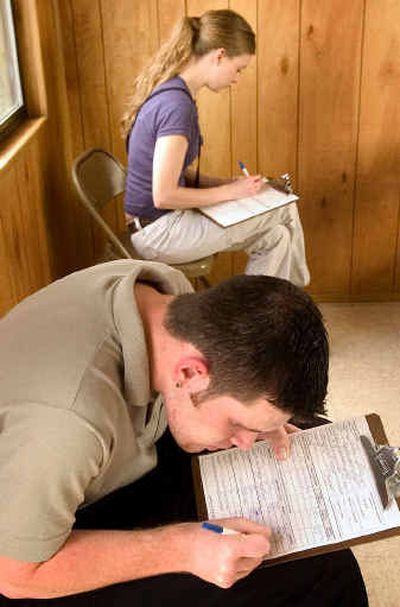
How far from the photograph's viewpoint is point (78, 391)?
94 cm

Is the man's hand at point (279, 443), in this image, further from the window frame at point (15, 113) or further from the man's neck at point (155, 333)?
the window frame at point (15, 113)

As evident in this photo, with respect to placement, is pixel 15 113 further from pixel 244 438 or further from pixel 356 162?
pixel 244 438

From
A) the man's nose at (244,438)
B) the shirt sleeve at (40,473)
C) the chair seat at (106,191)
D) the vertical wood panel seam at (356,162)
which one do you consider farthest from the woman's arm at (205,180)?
the shirt sleeve at (40,473)

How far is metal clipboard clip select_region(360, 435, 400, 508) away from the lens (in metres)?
1.14

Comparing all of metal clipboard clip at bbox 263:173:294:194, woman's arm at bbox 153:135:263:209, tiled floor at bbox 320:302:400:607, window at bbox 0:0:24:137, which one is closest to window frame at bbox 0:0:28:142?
window at bbox 0:0:24:137

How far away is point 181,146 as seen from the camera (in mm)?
2047

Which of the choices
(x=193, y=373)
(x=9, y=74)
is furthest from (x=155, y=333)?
(x=9, y=74)

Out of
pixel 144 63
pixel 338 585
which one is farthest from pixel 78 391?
pixel 144 63

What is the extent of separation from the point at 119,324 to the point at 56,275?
1.45 m

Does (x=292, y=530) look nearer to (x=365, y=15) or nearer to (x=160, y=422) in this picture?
(x=160, y=422)

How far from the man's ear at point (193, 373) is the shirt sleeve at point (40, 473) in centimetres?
14

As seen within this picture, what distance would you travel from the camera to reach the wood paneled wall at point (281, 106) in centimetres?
238

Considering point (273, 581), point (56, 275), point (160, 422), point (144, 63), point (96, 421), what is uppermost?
point (144, 63)

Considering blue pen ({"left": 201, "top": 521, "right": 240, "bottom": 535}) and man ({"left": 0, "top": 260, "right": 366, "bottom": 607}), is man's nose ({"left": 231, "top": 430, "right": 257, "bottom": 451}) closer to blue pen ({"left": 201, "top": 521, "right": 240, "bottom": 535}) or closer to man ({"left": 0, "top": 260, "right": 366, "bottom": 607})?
man ({"left": 0, "top": 260, "right": 366, "bottom": 607})
